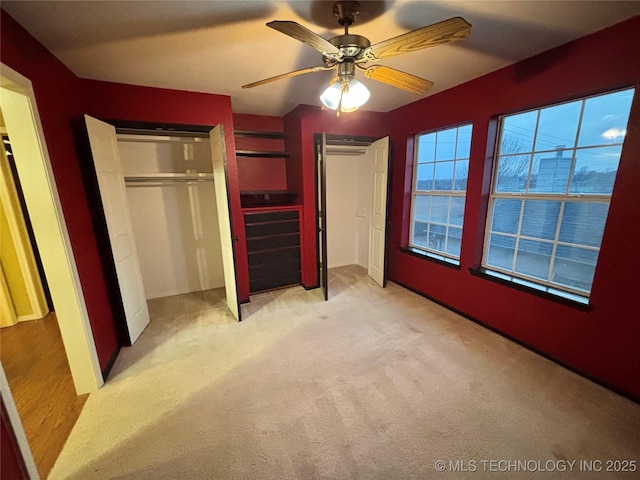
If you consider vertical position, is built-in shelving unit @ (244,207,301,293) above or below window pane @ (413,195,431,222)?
below

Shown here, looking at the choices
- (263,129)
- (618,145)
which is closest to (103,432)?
(263,129)

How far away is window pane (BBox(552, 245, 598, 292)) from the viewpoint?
1.95 m

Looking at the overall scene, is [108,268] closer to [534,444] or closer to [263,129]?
[263,129]

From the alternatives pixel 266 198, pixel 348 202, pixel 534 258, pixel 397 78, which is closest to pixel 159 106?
pixel 266 198

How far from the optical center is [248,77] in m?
2.24

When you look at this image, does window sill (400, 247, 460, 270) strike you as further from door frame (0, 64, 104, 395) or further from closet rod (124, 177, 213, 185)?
door frame (0, 64, 104, 395)

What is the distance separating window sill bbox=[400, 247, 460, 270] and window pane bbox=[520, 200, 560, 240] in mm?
732

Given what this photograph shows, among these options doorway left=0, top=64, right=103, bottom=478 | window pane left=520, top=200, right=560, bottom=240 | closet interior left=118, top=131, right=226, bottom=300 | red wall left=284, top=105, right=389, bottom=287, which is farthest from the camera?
red wall left=284, top=105, right=389, bottom=287

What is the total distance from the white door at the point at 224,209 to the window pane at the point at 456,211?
2464mm

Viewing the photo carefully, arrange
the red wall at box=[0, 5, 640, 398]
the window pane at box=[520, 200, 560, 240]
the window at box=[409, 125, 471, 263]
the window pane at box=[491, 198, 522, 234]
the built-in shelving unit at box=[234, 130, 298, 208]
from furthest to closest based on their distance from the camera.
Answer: the built-in shelving unit at box=[234, 130, 298, 208] → the window at box=[409, 125, 471, 263] → the window pane at box=[491, 198, 522, 234] → the window pane at box=[520, 200, 560, 240] → the red wall at box=[0, 5, 640, 398]

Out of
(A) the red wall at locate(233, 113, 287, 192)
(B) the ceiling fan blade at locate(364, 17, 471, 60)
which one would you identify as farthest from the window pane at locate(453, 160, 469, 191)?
(A) the red wall at locate(233, 113, 287, 192)

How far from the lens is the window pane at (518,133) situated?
2199 mm

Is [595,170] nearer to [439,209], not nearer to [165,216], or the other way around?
[439,209]

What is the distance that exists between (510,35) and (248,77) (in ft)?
6.48
